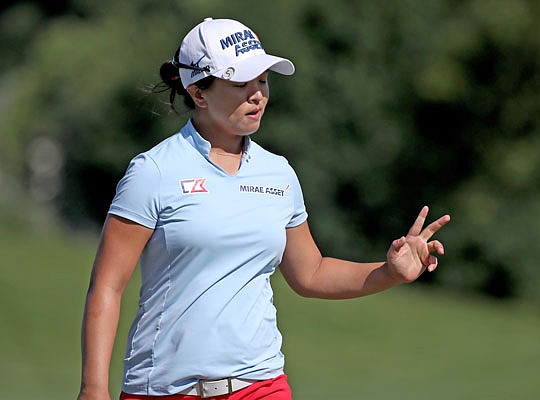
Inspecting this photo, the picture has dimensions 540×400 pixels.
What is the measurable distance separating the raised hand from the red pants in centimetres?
60

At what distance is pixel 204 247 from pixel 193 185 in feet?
0.71

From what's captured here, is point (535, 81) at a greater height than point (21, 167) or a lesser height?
greater

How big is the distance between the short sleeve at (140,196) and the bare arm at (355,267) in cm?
70

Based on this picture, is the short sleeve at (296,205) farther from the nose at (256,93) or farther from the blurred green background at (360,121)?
the blurred green background at (360,121)

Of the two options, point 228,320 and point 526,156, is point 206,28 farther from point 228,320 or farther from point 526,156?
point 526,156

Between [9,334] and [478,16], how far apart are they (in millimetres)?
→ 17212

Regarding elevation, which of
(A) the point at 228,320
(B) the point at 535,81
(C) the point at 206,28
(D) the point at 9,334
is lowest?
(D) the point at 9,334

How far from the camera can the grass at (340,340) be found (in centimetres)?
1555

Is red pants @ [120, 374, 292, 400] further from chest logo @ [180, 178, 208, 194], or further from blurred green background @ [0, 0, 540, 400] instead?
blurred green background @ [0, 0, 540, 400]

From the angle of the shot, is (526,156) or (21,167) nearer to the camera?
(526,156)

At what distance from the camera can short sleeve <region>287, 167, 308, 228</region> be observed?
15.4ft

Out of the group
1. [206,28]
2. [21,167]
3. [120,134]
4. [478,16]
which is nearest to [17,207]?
[120,134]

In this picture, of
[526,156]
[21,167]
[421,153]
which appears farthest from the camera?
[21,167]

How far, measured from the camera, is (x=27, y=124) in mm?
34281
